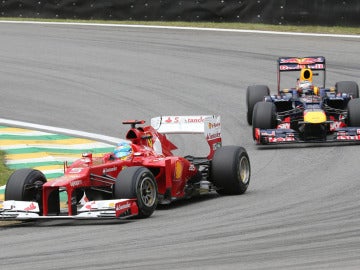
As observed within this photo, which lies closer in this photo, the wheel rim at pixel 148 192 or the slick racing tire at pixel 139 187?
the slick racing tire at pixel 139 187

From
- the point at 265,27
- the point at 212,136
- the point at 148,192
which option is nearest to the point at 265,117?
the point at 212,136

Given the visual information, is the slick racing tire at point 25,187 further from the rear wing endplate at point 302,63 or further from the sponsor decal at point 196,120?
the rear wing endplate at point 302,63

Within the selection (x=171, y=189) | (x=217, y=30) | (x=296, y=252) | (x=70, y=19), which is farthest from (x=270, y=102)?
(x=70, y=19)

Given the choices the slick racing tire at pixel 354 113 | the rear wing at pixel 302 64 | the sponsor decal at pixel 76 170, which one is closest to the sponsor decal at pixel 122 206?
the sponsor decal at pixel 76 170

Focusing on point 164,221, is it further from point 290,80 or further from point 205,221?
point 290,80

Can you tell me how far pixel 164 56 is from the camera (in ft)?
85.1

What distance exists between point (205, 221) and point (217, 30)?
17.5 m

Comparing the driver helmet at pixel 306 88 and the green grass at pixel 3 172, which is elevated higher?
the driver helmet at pixel 306 88

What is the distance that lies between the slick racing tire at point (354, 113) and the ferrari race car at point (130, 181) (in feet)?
14.5

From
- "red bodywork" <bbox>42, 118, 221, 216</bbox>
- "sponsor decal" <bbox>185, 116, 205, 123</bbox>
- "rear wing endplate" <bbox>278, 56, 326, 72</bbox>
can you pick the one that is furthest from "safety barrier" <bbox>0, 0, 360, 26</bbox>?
"red bodywork" <bbox>42, 118, 221, 216</bbox>

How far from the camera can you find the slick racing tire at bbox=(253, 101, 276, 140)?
17609 millimetres

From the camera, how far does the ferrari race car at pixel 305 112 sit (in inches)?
681

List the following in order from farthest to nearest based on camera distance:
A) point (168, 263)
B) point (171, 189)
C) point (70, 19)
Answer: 1. point (70, 19)
2. point (171, 189)
3. point (168, 263)

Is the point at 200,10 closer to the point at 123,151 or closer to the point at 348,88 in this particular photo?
the point at 348,88
